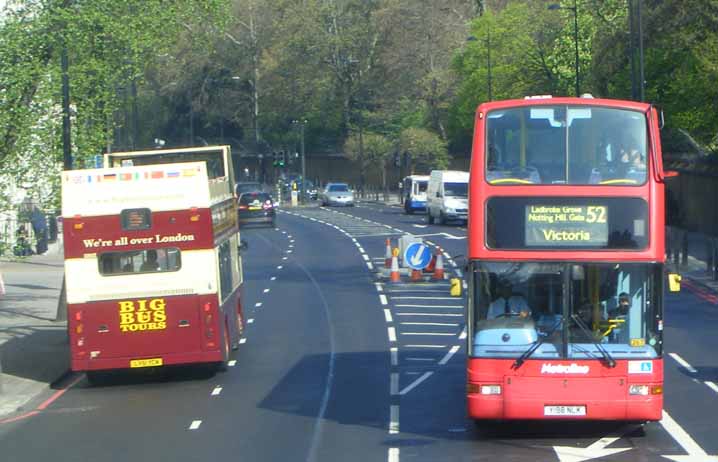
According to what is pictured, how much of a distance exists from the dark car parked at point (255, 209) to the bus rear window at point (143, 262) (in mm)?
37462

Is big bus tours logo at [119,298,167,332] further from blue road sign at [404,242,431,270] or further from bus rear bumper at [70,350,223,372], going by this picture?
blue road sign at [404,242,431,270]

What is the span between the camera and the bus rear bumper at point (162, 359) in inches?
688

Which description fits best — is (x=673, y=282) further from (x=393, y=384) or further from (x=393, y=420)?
(x=393, y=384)

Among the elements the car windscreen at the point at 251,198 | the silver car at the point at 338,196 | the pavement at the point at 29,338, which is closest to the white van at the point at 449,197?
the car windscreen at the point at 251,198

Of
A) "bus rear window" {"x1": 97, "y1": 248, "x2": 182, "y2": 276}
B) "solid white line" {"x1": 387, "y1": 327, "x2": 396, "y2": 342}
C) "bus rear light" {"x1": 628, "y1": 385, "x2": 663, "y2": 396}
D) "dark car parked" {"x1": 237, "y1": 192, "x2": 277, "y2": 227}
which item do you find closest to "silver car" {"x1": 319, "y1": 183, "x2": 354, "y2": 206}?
"dark car parked" {"x1": 237, "y1": 192, "x2": 277, "y2": 227}

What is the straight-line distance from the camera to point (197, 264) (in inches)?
696

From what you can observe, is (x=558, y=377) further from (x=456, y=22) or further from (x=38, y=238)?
(x=456, y=22)

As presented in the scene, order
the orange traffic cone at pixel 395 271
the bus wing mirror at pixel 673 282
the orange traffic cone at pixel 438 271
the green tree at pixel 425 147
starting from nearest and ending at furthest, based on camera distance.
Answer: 1. the bus wing mirror at pixel 673 282
2. the orange traffic cone at pixel 395 271
3. the orange traffic cone at pixel 438 271
4. the green tree at pixel 425 147

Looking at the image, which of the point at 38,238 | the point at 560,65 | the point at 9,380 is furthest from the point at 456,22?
the point at 9,380

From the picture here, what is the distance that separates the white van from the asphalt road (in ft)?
79.5

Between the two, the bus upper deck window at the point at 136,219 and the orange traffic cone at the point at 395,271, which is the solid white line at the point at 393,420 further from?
the orange traffic cone at the point at 395,271

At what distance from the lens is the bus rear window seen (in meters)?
17.6

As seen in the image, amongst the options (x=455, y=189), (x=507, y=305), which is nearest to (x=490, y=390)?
(x=507, y=305)

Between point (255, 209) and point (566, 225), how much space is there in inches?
1705
